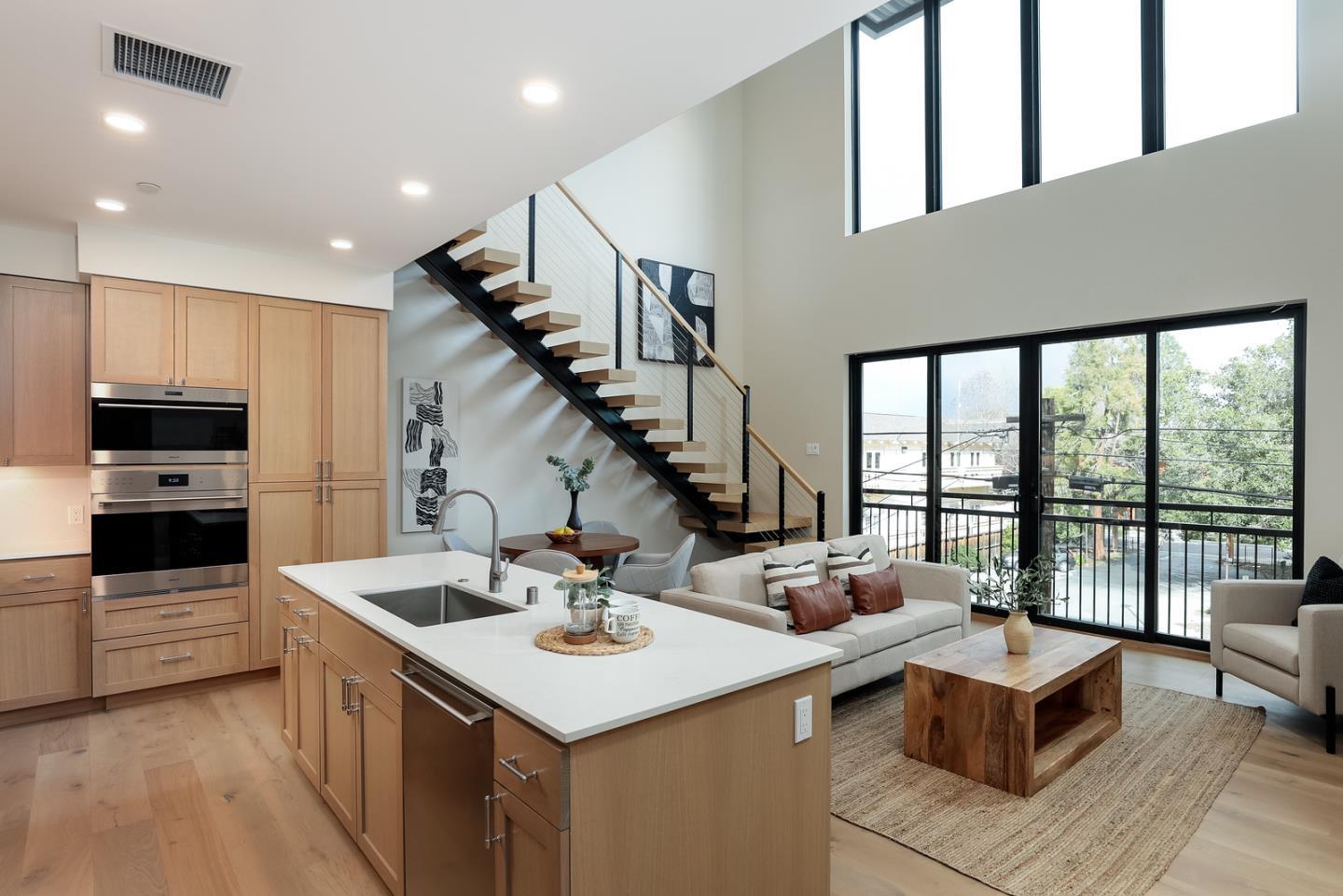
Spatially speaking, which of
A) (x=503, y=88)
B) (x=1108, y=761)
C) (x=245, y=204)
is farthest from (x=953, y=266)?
(x=245, y=204)

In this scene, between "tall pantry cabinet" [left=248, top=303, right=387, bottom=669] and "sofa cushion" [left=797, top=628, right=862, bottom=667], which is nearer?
"sofa cushion" [left=797, top=628, right=862, bottom=667]

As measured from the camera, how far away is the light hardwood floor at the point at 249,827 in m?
2.32

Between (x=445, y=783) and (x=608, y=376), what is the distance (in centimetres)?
416

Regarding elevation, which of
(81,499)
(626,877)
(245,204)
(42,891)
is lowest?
(42,891)

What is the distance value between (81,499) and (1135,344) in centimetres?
673

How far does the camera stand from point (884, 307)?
6441 millimetres

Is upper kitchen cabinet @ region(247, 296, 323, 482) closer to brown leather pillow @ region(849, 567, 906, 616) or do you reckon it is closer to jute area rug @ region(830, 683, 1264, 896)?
brown leather pillow @ region(849, 567, 906, 616)

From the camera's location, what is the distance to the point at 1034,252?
5500 mm

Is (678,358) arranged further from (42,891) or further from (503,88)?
(42,891)

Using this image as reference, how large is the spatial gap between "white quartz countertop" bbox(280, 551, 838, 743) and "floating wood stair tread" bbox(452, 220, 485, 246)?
230 centimetres

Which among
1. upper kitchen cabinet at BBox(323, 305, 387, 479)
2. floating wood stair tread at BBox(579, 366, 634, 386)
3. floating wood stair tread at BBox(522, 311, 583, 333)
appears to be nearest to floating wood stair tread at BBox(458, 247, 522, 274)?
floating wood stair tread at BBox(522, 311, 583, 333)

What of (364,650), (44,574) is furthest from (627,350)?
(364,650)

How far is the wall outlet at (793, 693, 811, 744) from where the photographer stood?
1810mm

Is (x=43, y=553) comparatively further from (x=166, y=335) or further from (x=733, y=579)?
(x=733, y=579)
